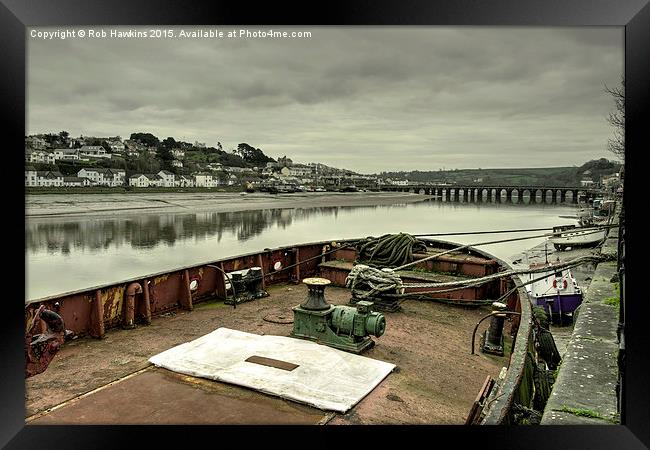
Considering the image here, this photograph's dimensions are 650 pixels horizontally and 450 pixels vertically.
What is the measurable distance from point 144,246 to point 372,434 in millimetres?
19487

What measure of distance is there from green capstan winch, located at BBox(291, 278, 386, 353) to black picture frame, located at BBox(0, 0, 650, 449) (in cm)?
116

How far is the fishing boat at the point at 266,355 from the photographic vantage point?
3275 millimetres

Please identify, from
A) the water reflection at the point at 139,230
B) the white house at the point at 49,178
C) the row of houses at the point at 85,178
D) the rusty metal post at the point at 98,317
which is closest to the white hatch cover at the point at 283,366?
the rusty metal post at the point at 98,317

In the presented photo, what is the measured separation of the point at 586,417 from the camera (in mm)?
3012

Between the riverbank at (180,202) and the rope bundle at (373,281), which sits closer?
the rope bundle at (373,281)

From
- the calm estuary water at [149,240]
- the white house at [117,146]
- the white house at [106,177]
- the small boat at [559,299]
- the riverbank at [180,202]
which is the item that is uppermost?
the white house at [117,146]

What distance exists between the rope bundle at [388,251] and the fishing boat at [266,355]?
0.66 meters

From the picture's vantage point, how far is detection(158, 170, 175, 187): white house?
1651 inches

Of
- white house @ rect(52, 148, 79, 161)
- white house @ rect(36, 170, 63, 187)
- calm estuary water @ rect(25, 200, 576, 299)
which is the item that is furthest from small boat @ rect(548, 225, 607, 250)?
white house @ rect(52, 148, 79, 161)

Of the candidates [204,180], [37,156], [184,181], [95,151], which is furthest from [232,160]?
[37,156]

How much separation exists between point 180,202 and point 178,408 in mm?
37610

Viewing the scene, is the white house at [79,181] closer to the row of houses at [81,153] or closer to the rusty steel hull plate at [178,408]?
the row of houses at [81,153]

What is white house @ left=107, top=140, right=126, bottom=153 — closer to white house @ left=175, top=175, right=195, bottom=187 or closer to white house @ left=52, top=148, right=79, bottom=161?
white house @ left=175, top=175, right=195, bottom=187
